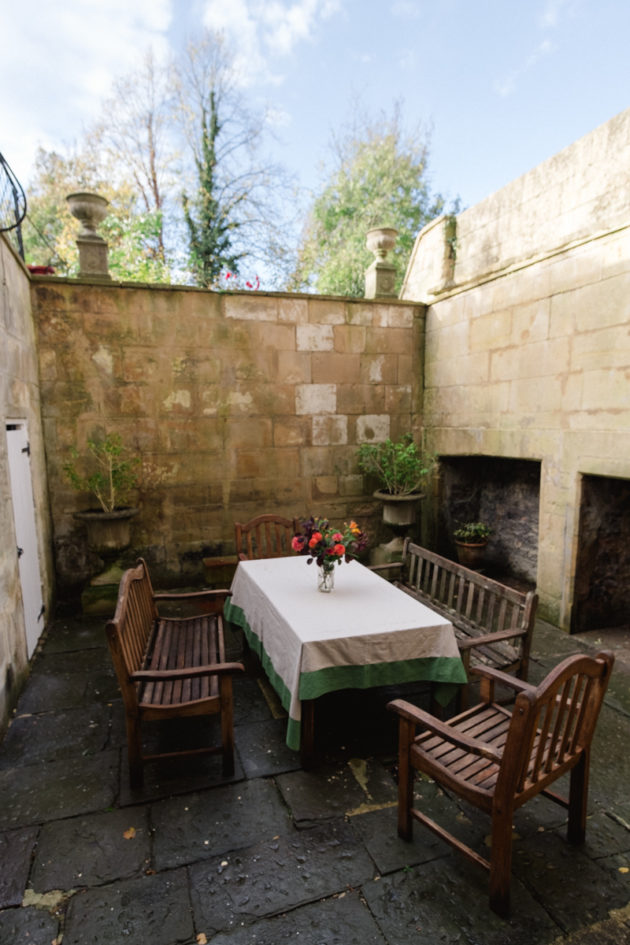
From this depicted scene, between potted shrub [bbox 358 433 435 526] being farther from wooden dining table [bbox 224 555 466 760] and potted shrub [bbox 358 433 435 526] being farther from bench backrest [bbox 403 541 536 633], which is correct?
wooden dining table [bbox 224 555 466 760]

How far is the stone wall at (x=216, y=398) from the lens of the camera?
14.5 feet

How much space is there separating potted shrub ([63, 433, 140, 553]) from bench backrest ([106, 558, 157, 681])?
1371mm

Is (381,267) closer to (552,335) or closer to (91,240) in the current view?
(552,335)

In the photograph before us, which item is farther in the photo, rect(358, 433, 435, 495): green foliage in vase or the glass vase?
rect(358, 433, 435, 495): green foliage in vase

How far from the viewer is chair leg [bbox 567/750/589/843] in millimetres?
1836

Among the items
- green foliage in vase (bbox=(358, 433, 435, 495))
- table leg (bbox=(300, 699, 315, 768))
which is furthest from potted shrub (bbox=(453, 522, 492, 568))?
table leg (bbox=(300, 699, 315, 768))

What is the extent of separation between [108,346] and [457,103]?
8429 millimetres

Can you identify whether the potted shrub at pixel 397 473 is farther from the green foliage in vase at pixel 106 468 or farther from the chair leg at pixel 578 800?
the chair leg at pixel 578 800

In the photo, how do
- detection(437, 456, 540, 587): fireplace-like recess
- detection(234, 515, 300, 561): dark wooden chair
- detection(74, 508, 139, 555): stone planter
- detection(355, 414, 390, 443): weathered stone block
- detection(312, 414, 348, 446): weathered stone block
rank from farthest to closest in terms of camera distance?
detection(355, 414, 390, 443): weathered stone block, detection(312, 414, 348, 446): weathered stone block, detection(437, 456, 540, 587): fireplace-like recess, detection(74, 508, 139, 555): stone planter, detection(234, 515, 300, 561): dark wooden chair

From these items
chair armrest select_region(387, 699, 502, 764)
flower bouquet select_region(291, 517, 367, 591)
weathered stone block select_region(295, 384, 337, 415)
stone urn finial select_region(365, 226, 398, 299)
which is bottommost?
chair armrest select_region(387, 699, 502, 764)

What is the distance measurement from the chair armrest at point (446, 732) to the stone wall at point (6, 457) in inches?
84.1

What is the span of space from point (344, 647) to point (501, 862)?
938 mm

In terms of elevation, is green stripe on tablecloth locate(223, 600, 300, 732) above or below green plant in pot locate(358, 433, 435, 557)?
below

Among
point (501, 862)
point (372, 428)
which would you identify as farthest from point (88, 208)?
point (501, 862)
